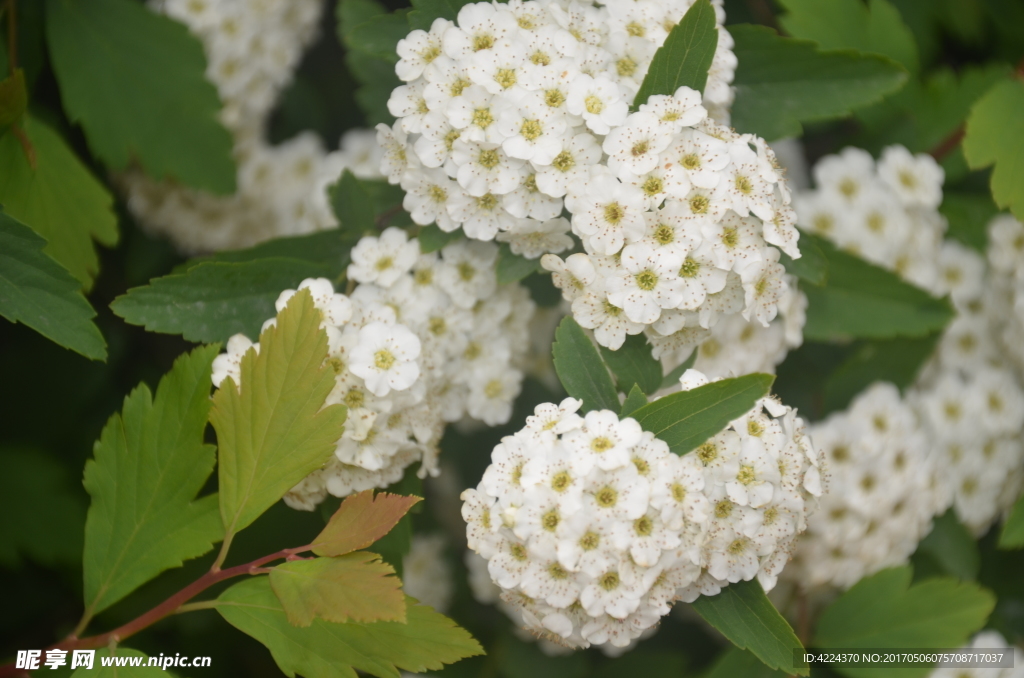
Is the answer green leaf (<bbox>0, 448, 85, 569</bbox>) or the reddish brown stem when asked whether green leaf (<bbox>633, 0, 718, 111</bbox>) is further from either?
green leaf (<bbox>0, 448, 85, 569</bbox>)

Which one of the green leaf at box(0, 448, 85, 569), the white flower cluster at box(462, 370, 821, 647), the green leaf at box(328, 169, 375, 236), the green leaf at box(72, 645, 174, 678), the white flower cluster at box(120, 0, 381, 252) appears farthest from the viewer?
the white flower cluster at box(120, 0, 381, 252)

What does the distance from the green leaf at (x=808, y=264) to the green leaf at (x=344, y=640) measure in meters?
1.01

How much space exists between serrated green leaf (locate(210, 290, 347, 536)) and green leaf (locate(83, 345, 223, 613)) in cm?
14

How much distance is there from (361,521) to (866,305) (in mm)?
1370

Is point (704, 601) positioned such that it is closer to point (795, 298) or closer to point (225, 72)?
point (795, 298)

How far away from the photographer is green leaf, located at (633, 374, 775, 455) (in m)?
1.31

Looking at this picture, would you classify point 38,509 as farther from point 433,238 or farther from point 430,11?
point 430,11

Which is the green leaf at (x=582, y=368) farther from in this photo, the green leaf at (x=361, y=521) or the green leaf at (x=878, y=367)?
the green leaf at (x=878, y=367)

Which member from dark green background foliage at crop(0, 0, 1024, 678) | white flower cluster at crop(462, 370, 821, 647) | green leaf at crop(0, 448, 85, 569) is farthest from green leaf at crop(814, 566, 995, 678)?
green leaf at crop(0, 448, 85, 569)

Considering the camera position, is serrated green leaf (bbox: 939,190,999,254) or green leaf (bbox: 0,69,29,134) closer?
green leaf (bbox: 0,69,29,134)

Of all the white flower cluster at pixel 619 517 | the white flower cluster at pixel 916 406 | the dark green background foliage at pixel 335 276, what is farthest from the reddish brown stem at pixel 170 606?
the white flower cluster at pixel 916 406

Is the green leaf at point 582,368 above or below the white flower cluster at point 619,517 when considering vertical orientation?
above

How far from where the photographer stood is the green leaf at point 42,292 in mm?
1446

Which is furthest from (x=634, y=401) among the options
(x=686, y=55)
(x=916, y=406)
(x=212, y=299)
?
(x=916, y=406)
